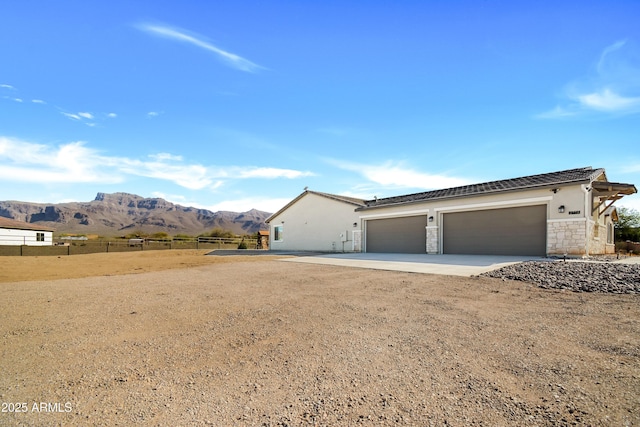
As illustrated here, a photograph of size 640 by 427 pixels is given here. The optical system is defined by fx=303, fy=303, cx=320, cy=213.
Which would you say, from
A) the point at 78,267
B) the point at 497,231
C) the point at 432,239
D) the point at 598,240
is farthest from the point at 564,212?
the point at 78,267

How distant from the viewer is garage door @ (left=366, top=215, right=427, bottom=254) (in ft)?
54.9

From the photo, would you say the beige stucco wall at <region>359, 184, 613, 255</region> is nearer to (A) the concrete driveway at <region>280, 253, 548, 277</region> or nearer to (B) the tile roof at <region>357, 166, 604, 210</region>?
(B) the tile roof at <region>357, 166, 604, 210</region>

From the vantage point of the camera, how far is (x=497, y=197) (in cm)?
1391

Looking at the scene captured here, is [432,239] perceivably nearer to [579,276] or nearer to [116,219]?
[579,276]

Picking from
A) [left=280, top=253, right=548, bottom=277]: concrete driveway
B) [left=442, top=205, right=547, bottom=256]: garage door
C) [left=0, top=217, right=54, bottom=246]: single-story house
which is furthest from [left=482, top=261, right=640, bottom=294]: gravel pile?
[left=0, top=217, right=54, bottom=246]: single-story house

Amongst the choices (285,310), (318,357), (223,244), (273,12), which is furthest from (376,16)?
(223,244)

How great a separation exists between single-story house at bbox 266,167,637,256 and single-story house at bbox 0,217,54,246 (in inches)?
1224

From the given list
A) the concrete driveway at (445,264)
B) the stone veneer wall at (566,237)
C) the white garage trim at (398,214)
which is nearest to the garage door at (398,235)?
the white garage trim at (398,214)

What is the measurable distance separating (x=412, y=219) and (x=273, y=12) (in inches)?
481

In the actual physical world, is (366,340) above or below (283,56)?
below

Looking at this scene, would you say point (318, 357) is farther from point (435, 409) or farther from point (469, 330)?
point (469, 330)

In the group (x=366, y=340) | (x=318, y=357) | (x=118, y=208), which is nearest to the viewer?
(x=318, y=357)

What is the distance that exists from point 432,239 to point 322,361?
46.9 ft

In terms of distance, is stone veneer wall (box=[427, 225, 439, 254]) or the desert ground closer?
the desert ground
